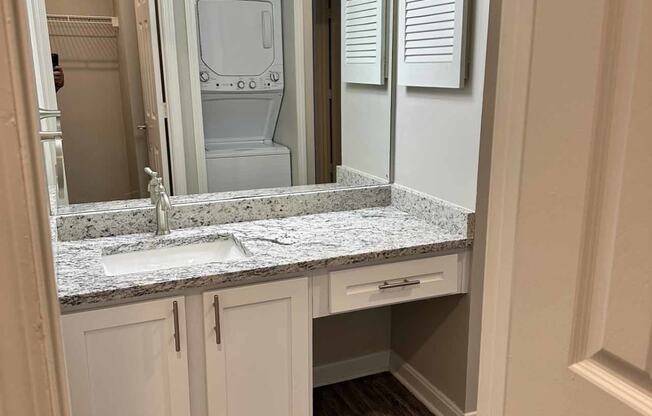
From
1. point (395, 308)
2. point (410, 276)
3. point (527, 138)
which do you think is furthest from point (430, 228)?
point (527, 138)

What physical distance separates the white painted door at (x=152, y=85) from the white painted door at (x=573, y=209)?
1.60 meters

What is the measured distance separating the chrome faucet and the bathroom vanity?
51 millimetres

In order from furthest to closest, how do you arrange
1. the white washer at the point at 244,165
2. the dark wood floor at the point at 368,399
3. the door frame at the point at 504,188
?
the dark wood floor at the point at 368,399
the white washer at the point at 244,165
the door frame at the point at 504,188

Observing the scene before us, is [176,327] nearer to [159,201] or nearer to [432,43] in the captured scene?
[159,201]

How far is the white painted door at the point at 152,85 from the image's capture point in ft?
6.74

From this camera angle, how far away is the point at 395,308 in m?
2.67

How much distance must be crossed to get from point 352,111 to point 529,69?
1825 mm

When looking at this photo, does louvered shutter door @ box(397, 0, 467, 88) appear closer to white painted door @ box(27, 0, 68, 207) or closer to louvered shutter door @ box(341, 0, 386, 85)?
louvered shutter door @ box(341, 0, 386, 85)

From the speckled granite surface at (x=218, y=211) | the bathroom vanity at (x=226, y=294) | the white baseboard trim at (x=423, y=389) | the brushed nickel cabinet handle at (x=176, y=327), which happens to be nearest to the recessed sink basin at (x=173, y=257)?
the bathroom vanity at (x=226, y=294)

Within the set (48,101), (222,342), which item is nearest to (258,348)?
(222,342)

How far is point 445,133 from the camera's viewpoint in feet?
7.01

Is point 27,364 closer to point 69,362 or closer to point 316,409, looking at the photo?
point 69,362

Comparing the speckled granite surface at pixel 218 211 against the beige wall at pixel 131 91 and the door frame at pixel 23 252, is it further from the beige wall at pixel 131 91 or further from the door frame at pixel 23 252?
the door frame at pixel 23 252

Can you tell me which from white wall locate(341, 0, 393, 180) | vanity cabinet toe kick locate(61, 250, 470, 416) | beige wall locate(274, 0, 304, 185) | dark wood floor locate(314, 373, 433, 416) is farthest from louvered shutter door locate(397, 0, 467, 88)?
dark wood floor locate(314, 373, 433, 416)
